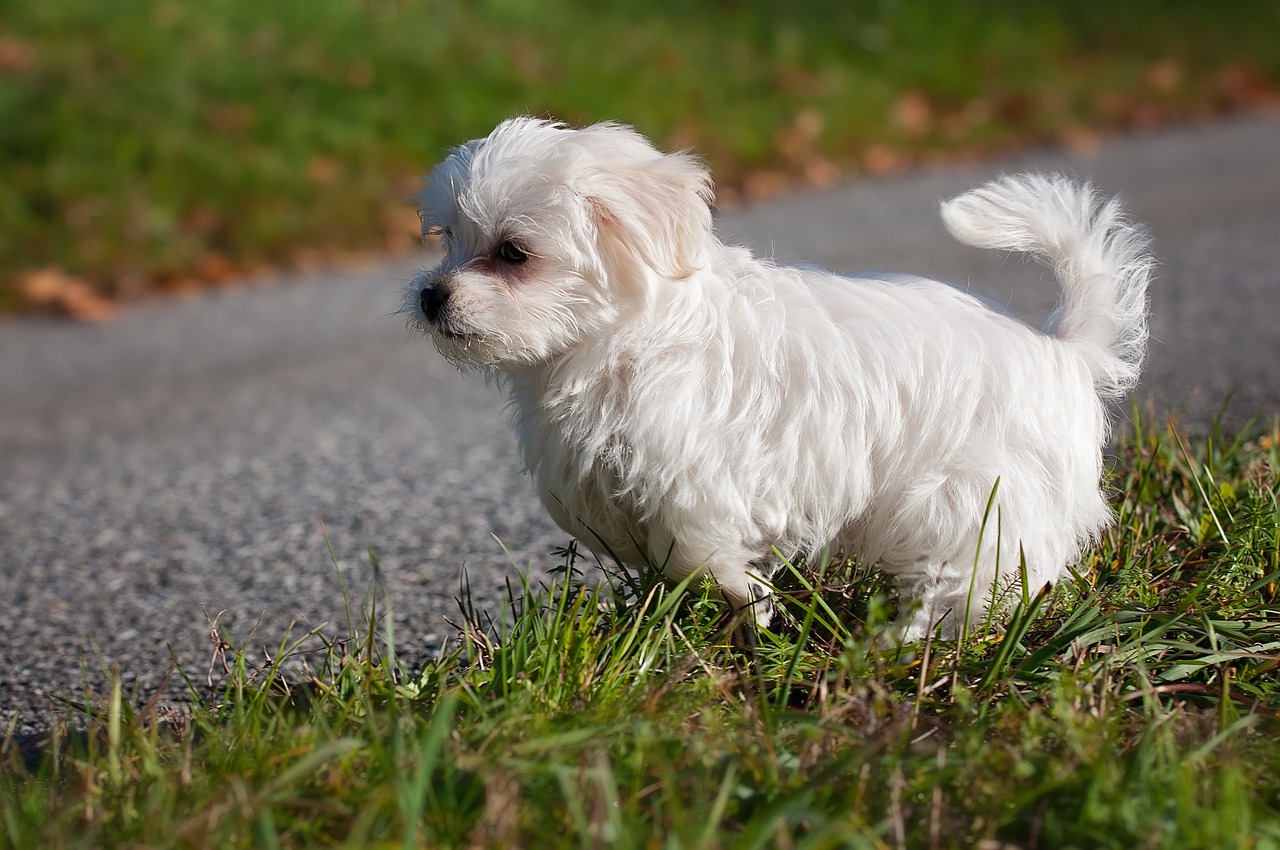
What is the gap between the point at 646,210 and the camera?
280 centimetres

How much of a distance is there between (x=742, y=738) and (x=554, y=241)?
1139 millimetres

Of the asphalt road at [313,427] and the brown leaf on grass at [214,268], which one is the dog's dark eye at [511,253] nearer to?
the asphalt road at [313,427]

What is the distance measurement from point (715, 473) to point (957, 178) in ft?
21.7

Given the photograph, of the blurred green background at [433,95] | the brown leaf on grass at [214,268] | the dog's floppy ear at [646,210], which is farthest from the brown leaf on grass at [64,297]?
the dog's floppy ear at [646,210]

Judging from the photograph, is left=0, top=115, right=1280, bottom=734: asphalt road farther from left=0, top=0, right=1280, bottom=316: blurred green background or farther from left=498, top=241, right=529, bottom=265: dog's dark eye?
left=498, top=241, right=529, bottom=265: dog's dark eye

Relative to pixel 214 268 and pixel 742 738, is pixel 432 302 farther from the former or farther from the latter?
pixel 214 268

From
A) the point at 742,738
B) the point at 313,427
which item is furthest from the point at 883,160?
the point at 742,738

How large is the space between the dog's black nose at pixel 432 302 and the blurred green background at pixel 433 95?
15.5ft

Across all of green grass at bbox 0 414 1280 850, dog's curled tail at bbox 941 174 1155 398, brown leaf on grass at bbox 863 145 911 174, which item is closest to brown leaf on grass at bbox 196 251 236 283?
brown leaf on grass at bbox 863 145 911 174

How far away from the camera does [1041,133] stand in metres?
9.68

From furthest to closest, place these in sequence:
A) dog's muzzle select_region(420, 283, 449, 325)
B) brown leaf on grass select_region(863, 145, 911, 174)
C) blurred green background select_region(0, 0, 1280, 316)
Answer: brown leaf on grass select_region(863, 145, 911, 174)
blurred green background select_region(0, 0, 1280, 316)
dog's muzzle select_region(420, 283, 449, 325)

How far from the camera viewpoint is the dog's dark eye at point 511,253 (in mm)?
2885

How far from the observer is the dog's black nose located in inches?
113

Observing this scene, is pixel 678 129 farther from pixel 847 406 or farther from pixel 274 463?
pixel 847 406
